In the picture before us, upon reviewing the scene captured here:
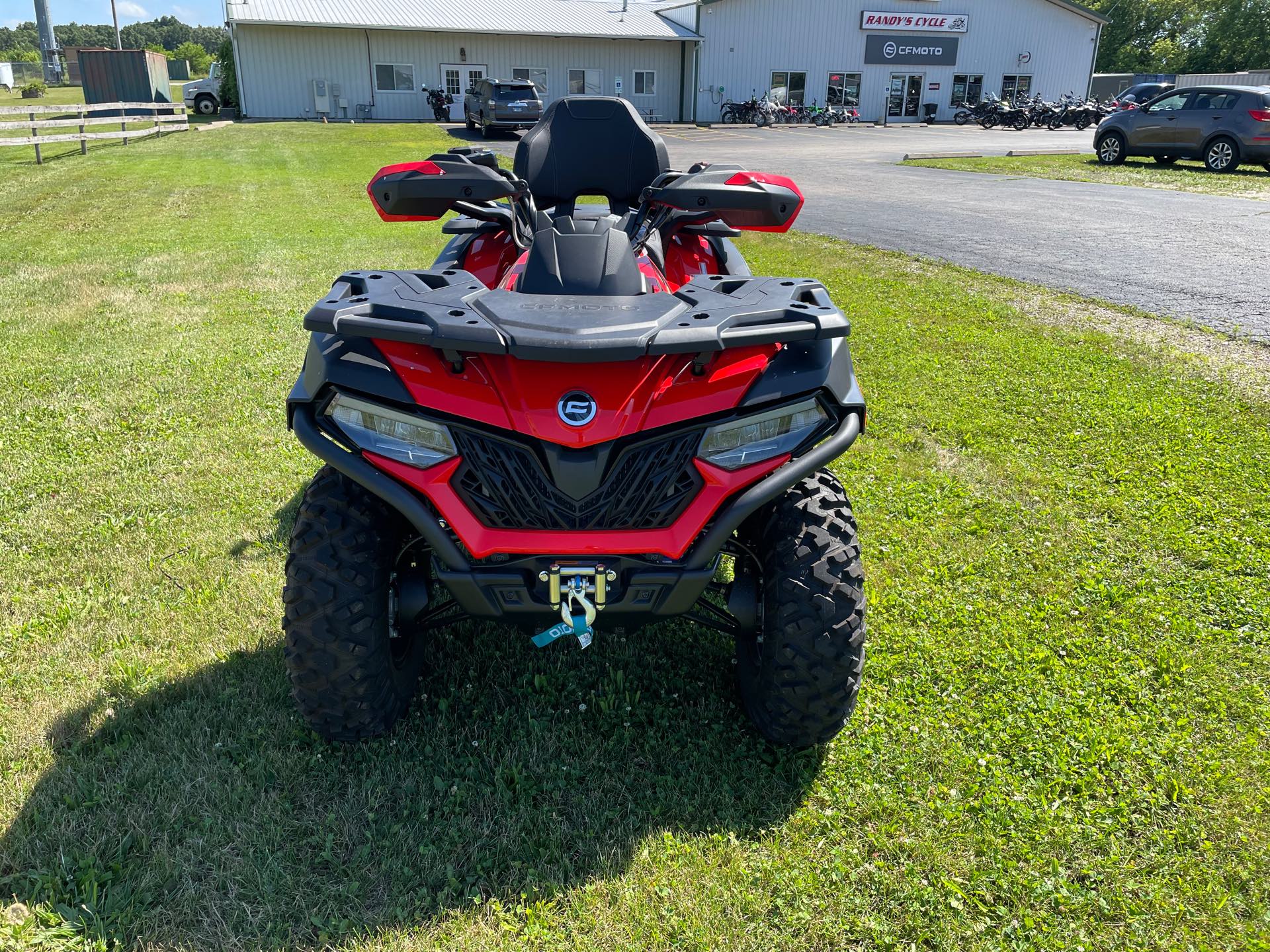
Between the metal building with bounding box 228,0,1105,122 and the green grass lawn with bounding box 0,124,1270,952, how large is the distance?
32.5 meters

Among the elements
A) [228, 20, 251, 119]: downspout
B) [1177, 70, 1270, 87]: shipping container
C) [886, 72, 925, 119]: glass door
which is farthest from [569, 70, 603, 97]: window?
[1177, 70, 1270, 87]: shipping container

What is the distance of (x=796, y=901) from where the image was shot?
89.4 inches

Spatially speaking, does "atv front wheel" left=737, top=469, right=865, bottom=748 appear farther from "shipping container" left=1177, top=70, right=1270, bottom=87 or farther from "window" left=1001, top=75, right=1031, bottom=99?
"shipping container" left=1177, top=70, right=1270, bottom=87

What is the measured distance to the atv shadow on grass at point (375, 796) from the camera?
7.36 ft

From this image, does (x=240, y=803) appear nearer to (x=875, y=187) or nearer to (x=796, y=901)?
(x=796, y=901)

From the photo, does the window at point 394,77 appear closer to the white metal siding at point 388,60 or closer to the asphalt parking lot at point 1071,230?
the white metal siding at point 388,60

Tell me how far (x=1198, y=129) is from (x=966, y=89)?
28.4 meters

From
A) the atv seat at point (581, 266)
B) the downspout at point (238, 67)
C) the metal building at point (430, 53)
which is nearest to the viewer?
the atv seat at point (581, 266)

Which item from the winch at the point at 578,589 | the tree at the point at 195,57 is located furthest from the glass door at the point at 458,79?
the tree at the point at 195,57

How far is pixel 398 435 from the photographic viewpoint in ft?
7.77

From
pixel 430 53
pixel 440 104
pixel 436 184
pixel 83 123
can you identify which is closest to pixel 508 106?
pixel 440 104

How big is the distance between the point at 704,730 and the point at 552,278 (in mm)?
1443

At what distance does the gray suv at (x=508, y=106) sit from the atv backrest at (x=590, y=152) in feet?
78.8

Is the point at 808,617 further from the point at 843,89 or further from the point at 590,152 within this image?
the point at 843,89
